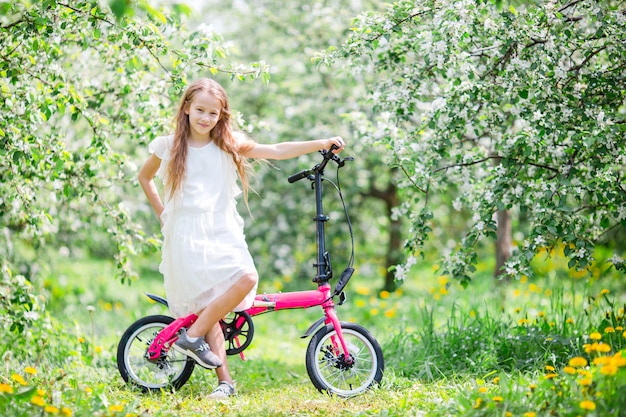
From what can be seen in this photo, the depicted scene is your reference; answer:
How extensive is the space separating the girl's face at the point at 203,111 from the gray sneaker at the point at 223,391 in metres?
1.28

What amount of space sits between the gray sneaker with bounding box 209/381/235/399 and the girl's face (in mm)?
1279

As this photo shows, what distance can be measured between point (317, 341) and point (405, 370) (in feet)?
2.44

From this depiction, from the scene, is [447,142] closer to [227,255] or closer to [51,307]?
[227,255]

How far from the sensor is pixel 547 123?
347 cm

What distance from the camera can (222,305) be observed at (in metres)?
3.36

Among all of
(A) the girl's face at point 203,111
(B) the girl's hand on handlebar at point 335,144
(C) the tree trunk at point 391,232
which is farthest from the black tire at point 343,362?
(C) the tree trunk at point 391,232

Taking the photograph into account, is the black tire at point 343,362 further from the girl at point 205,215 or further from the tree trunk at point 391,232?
the tree trunk at point 391,232

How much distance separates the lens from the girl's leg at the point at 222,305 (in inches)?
132

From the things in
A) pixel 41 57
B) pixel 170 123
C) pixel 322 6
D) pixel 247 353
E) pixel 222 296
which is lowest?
pixel 247 353

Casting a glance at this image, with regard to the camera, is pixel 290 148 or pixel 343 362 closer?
pixel 343 362

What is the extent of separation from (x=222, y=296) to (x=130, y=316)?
3.20 meters

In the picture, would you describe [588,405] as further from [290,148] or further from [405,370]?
[290,148]

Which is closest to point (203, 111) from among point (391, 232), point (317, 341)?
point (317, 341)

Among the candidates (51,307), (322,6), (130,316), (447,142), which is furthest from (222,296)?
(322,6)
